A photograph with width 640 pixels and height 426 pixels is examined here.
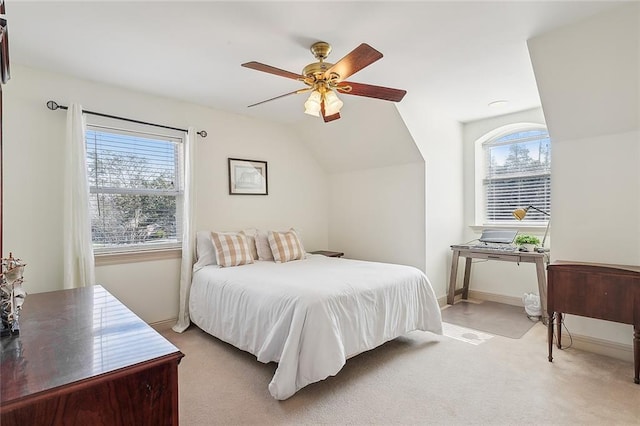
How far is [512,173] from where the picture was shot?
14.2 feet

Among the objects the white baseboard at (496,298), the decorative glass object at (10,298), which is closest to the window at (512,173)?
the white baseboard at (496,298)

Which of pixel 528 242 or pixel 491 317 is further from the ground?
pixel 528 242

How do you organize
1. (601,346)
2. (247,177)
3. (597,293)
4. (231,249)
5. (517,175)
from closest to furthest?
(597,293) → (601,346) → (231,249) → (247,177) → (517,175)

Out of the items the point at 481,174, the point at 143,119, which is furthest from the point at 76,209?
the point at 481,174

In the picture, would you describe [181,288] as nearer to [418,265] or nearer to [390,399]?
[390,399]

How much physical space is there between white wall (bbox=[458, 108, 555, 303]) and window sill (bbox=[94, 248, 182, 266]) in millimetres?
3669

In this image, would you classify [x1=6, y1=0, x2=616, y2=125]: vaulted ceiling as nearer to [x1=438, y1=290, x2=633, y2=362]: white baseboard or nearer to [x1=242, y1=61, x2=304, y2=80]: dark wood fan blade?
[x1=242, y1=61, x2=304, y2=80]: dark wood fan blade

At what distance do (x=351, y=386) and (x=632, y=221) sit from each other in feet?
8.46

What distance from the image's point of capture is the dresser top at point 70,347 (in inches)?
36.4

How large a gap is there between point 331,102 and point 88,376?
Result: 2.10 meters

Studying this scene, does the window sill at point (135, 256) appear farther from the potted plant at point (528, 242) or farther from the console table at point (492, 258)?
the potted plant at point (528, 242)

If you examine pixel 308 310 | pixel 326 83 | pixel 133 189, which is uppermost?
pixel 326 83

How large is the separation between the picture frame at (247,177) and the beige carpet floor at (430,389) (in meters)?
1.88

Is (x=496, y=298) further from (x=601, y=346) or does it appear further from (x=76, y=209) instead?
(x=76, y=209)
